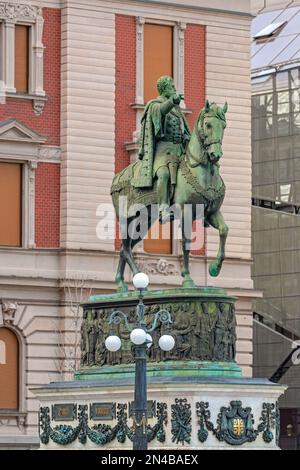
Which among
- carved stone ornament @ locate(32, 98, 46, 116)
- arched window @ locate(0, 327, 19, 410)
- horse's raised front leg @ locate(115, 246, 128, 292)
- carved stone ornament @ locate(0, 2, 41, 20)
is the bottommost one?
arched window @ locate(0, 327, 19, 410)

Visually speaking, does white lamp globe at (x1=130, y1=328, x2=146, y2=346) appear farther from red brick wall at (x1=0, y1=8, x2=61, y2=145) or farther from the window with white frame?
red brick wall at (x1=0, y1=8, x2=61, y2=145)

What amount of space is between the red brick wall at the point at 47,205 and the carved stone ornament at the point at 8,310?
1.96 m

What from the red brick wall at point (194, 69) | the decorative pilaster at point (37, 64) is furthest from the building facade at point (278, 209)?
the decorative pilaster at point (37, 64)

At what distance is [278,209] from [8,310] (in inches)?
789

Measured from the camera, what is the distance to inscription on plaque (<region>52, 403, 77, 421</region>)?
141 ft

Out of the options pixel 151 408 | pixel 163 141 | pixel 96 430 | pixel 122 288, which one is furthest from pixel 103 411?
pixel 163 141

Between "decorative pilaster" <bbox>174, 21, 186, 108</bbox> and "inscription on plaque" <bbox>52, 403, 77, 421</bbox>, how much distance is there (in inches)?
810

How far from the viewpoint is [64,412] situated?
142 feet

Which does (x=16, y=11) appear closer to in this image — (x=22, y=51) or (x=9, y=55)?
(x=22, y=51)

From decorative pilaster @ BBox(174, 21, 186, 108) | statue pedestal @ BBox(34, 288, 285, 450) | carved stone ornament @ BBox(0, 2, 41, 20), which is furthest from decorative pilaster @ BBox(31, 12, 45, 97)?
statue pedestal @ BBox(34, 288, 285, 450)

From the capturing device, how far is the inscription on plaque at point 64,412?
43000mm

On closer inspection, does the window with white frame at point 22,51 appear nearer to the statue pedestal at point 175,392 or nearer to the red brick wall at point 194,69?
the red brick wall at point 194,69
